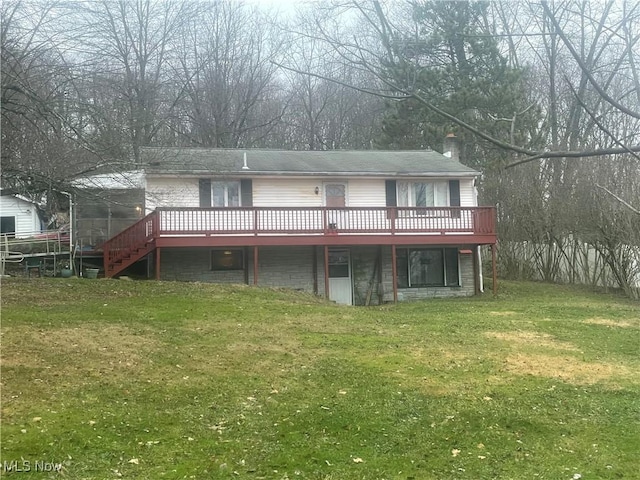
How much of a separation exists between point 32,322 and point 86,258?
9.63 m

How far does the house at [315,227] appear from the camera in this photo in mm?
16984

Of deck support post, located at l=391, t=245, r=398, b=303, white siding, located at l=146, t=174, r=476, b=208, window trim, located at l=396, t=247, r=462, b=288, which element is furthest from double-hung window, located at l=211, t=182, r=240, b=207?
window trim, located at l=396, t=247, r=462, b=288

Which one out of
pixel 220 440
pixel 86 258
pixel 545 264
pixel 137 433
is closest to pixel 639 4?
pixel 220 440

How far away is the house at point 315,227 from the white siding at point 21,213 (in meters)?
9.16

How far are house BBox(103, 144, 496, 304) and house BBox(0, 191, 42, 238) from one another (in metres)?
9.19

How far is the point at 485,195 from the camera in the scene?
1040 inches

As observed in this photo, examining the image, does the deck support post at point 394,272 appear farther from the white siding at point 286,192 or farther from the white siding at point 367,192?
the white siding at point 286,192

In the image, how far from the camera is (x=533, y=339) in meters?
10.7

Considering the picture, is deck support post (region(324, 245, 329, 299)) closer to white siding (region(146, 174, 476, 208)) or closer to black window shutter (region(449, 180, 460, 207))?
white siding (region(146, 174, 476, 208))

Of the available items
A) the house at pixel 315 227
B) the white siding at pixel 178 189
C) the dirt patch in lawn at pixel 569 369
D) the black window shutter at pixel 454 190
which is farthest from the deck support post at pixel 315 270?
the dirt patch in lawn at pixel 569 369

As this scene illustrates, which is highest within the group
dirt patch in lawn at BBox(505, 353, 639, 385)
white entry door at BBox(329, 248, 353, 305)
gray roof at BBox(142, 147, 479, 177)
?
gray roof at BBox(142, 147, 479, 177)

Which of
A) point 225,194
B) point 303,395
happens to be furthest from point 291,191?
point 303,395

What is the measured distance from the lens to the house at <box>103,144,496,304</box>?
17.0 metres

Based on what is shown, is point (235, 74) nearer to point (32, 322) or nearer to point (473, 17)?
point (32, 322)
